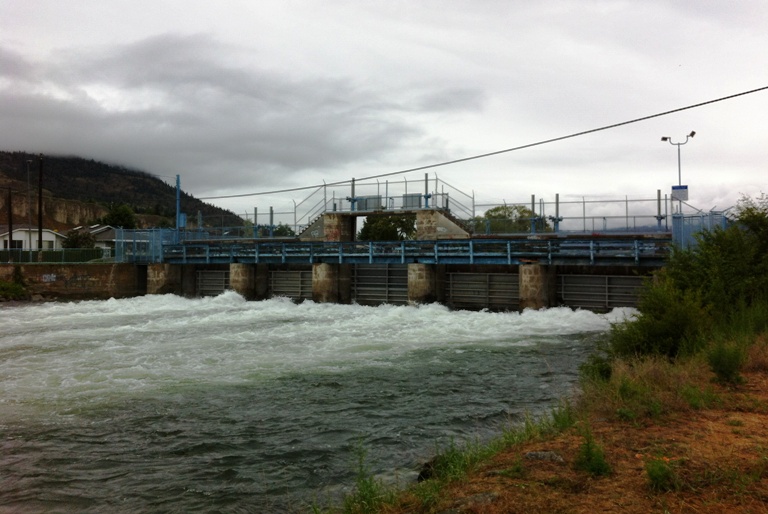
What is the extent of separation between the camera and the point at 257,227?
45.6 meters

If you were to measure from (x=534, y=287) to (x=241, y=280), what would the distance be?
17897mm

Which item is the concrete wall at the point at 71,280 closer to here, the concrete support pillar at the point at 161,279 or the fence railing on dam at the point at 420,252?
the concrete support pillar at the point at 161,279

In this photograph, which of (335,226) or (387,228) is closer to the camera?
(335,226)

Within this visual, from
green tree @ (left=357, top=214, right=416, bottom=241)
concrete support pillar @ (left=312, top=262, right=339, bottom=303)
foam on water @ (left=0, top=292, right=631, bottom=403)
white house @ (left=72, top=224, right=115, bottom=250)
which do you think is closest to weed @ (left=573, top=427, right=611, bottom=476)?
foam on water @ (left=0, top=292, right=631, bottom=403)

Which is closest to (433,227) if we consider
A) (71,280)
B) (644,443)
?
(71,280)

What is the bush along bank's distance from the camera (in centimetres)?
569

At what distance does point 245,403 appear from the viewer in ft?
39.3

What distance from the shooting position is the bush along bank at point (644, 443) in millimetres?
5688

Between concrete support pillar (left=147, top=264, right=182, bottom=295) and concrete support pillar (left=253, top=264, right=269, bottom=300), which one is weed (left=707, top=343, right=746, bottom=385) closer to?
concrete support pillar (left=253, top=264, right=269, bottom=300)

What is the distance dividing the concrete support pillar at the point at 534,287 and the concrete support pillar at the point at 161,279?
75.9 feet

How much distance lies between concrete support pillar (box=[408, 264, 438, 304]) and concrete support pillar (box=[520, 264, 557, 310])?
5.08 m

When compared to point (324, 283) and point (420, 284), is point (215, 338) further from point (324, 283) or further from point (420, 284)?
point (324, 283)

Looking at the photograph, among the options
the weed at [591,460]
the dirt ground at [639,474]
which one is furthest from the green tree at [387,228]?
the weed at [591,460]

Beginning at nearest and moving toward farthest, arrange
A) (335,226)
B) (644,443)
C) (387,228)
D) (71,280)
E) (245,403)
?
(644,443) < (245,403) < (71,280) < (335,226) < (387,228)
